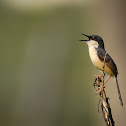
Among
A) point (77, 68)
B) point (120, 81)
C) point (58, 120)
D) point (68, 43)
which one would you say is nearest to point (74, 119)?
point (58, 120)

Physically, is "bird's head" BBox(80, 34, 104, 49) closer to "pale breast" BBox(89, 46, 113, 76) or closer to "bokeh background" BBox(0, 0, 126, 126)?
"pale breast" BBox(89, 46, 113, 76)

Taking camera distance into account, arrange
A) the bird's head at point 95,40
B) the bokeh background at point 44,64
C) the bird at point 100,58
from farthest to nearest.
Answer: the bokeh background at point 44,64, the bird's head at point 95,40, the bird at point 100,58

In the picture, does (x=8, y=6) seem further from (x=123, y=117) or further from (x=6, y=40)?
(x=123, y=117)

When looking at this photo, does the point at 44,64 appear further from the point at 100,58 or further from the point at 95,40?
the point at 100,58

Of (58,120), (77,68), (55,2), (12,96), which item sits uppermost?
(55,2)

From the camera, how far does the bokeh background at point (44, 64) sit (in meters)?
7.21

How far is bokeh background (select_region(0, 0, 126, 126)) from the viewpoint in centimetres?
721

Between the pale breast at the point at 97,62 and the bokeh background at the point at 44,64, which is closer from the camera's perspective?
the pale breast at the point at 97,62

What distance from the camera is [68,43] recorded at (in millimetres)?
7941

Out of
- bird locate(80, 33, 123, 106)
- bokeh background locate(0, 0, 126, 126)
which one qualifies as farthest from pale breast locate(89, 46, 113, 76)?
bokeh background locate(0, 0, 126, 126)

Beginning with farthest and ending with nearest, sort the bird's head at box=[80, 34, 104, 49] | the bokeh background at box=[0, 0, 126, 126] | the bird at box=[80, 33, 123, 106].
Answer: the bokeh background at box=[0, 0, 126, 126], the bird's head at box=[80, 34, 104, 49], the bird at box=[80, 33, 123, 106]

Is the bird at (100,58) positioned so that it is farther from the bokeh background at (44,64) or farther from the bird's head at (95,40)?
the bokeh background at (44,64)

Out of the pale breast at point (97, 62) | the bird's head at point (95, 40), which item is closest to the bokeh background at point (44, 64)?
the bird's head at point (95, 40)

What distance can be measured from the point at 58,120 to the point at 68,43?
79.6 inches
